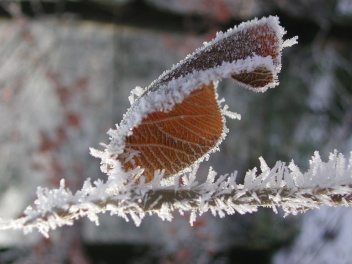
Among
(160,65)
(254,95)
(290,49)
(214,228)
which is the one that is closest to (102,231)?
(214,228)

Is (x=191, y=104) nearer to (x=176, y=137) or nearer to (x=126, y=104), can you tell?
(x=176, y=137)

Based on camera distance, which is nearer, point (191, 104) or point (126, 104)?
point (191, 104)

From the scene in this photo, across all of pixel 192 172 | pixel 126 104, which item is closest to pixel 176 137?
pixel 192 172

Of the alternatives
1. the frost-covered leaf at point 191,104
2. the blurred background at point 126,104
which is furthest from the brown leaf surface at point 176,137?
the blurred background at point 126,104

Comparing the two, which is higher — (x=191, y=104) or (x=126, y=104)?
(x=126, y=104)

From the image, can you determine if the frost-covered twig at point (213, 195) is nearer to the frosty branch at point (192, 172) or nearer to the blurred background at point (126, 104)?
the frosty branch at point (192, 172)

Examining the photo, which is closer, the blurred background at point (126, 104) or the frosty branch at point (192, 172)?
the frosty branch at point (192, 172)

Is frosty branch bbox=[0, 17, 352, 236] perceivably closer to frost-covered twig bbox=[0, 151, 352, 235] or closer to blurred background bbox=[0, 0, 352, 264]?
frost-covered twig bbox=[0, 151, 352, 235]

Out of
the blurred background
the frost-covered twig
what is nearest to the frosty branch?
the frost-covered twig
